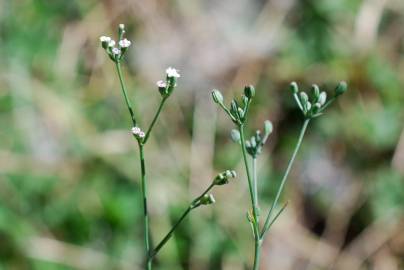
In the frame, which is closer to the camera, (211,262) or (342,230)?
(211,262)

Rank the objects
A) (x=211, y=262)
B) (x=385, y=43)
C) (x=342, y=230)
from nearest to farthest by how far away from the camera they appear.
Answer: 1. (x=211, y=262)
2. (x=342, y=230)
3. (x=385, y=43)

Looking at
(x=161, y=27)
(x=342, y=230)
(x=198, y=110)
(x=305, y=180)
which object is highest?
(x=161, y=27)

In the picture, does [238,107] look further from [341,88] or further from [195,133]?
[195,133]

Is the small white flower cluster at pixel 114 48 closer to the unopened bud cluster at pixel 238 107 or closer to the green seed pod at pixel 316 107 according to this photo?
the unopened bud cluster at pixel 238 107

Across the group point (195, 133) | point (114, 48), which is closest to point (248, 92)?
point (114, 48)

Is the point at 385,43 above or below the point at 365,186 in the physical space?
above

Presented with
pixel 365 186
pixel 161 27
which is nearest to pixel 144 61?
pixel 161 27

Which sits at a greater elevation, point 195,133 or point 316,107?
point 195,133

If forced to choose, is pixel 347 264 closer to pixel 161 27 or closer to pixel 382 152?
pixel 382 152

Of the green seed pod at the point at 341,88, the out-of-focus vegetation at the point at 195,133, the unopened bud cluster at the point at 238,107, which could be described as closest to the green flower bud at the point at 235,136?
the unopened bud cluster at the point at 238,107
